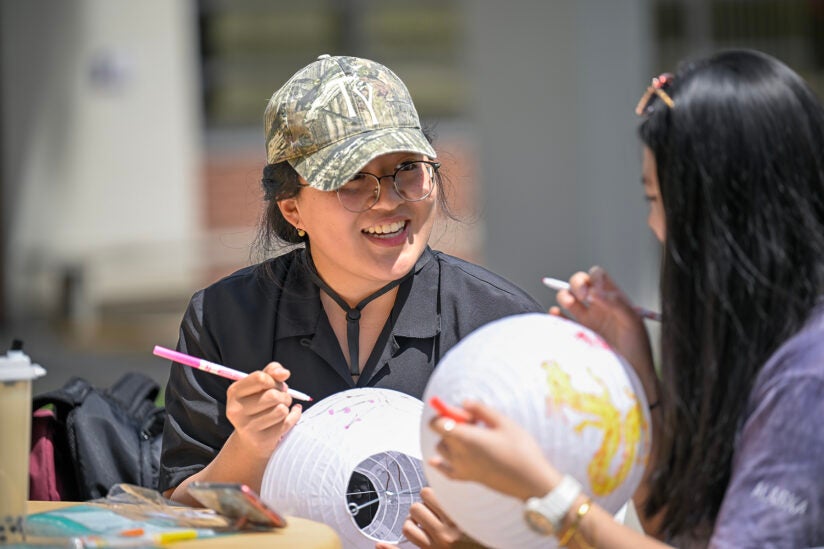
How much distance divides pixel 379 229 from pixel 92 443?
86 centimetres

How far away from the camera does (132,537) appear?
6.23 feet

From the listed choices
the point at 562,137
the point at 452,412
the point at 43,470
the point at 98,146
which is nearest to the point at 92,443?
the point at 43,470

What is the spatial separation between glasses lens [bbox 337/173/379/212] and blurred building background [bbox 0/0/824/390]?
0.49m

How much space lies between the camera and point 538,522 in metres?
1.78

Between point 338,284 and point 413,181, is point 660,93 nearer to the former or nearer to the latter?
point 413,181

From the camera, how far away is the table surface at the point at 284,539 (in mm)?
1884

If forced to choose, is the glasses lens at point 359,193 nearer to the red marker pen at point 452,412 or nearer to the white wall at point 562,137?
the red marker pen at point 452,412

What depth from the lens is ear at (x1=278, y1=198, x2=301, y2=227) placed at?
2.62 meters

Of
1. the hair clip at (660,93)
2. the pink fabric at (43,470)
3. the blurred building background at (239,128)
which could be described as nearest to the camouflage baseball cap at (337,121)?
the blurred building background at (239,128)

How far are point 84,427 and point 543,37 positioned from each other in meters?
4.99

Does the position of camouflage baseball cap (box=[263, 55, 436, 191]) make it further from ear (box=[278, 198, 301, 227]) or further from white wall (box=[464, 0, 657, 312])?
white wall (box=[464, 0, 657, 312])

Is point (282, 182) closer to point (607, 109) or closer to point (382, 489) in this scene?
point (382, 489)

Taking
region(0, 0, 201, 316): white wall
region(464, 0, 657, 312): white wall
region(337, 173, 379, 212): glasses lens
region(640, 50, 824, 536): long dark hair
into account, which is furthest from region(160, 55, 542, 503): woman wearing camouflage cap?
region(0, 0, 201, 316): white wall

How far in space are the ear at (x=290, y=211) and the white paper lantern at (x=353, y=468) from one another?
1.61 ft
